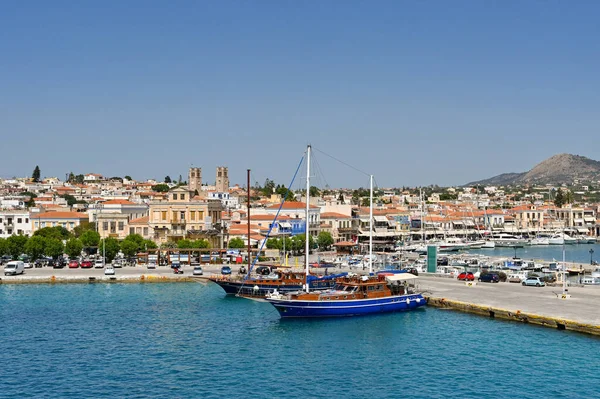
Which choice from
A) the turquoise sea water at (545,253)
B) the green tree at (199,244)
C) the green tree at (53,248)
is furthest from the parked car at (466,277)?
the green tree at (53,248)

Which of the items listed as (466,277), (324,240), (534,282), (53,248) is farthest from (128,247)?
(534,282)

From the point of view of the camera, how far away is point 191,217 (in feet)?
251

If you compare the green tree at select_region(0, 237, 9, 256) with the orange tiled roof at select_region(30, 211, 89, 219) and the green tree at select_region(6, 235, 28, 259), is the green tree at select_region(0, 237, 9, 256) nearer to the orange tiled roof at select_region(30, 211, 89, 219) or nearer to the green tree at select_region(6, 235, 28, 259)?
the green tree at select_region(6, 235, 28, 259)

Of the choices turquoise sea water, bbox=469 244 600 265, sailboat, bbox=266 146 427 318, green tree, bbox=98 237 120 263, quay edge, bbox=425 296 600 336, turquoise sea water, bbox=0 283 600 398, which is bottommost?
turquoise sea water, bbox=0 283 600 398

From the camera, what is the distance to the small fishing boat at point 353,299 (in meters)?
38.5

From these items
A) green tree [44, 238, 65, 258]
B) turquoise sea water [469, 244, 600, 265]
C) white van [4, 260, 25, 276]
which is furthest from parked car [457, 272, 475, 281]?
green tree [44, 238, 65, 258]

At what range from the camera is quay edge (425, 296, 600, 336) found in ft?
106

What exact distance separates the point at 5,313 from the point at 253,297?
1400 centimetres

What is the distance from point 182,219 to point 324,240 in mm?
20240

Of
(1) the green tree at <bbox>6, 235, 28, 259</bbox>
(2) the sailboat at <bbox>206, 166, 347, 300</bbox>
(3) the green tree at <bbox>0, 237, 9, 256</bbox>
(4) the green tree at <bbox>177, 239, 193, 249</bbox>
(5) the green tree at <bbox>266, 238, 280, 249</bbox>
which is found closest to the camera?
(2) the sailboat at <bbox>206, 166, 347, 300</bbox>

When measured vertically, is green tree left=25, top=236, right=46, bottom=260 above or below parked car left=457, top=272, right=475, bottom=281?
above

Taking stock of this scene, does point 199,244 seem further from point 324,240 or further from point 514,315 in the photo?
point 514,315

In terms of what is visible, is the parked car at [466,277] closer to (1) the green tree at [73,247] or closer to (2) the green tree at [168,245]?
(2) the green tree at [168,245]

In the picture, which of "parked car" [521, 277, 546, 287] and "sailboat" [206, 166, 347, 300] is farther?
"parked car" [521, 277, 546, 287]
